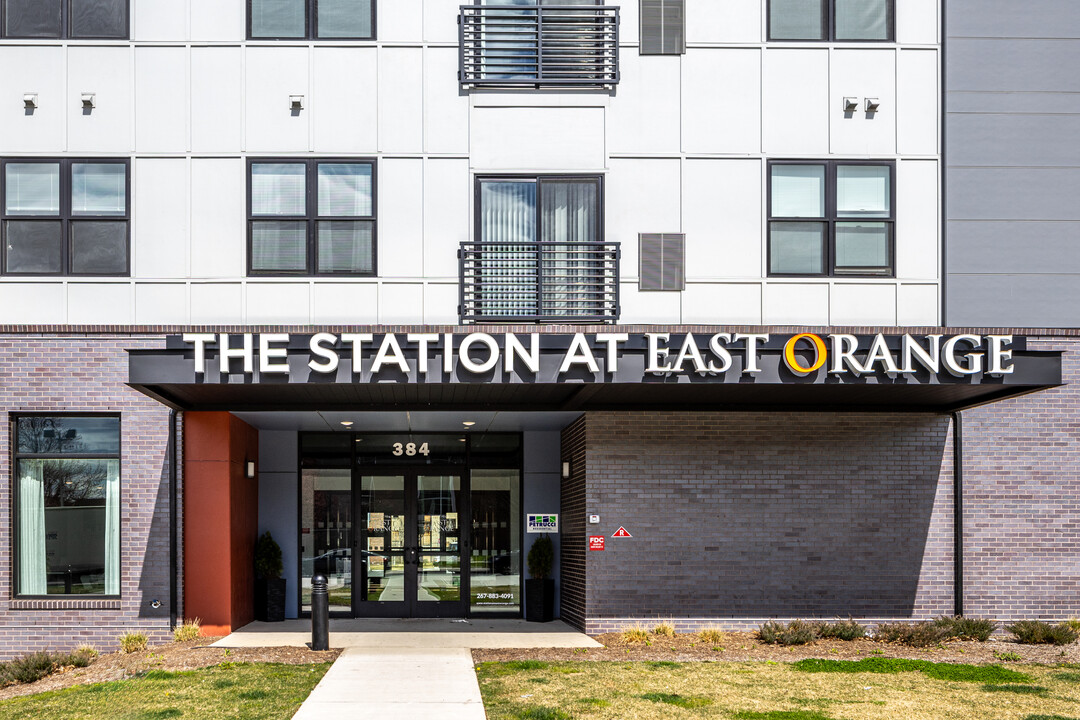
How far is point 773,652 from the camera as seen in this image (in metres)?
14.5

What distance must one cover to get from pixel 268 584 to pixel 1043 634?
1156cm

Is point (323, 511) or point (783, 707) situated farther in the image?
point (323, 511)

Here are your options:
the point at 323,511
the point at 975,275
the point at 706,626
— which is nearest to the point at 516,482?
the point at 323,511

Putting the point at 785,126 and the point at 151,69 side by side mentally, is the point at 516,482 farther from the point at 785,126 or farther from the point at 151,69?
the point at 151,69

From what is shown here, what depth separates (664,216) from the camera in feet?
53.6

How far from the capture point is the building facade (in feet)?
51.9

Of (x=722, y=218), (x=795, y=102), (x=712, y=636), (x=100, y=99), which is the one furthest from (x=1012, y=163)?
(x=100, y=99)

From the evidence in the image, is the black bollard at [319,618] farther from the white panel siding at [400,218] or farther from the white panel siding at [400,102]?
the white panel siding at [400,102]

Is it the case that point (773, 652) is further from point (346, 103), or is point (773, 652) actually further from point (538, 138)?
point (346, 103)

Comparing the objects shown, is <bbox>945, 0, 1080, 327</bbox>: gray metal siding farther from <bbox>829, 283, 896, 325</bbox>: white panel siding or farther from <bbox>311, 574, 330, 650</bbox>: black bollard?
<bbox>311, 574, 330, 650</bbox>: black bollard

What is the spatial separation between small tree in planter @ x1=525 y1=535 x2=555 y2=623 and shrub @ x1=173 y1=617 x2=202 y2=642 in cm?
530

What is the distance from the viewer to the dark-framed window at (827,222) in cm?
1641

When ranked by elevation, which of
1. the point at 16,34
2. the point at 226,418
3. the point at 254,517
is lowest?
the point at 254,517

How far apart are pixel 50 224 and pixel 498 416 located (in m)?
7.10
